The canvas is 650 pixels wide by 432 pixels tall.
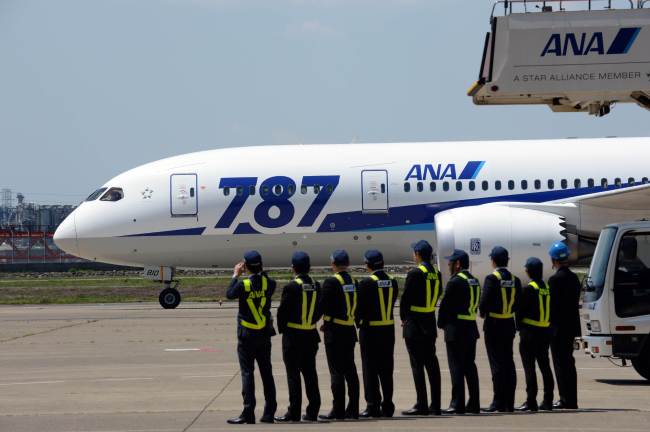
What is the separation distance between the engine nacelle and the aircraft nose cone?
9698mm

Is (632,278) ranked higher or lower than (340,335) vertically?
higher

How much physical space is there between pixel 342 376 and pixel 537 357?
92.6 inches

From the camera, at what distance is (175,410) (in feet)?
43.8

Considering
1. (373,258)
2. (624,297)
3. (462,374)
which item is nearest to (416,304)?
(373,258)

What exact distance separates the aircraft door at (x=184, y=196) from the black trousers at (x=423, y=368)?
57.9 ft

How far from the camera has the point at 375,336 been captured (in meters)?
13.1

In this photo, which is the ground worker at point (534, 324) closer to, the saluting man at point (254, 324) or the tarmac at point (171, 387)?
the tarmac at point (171, 387)

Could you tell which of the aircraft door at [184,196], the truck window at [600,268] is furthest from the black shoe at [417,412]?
the aircraft door at [184,196]

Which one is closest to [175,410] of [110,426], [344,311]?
[110,426]

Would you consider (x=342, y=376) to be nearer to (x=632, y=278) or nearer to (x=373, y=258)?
(x=373, y=258)

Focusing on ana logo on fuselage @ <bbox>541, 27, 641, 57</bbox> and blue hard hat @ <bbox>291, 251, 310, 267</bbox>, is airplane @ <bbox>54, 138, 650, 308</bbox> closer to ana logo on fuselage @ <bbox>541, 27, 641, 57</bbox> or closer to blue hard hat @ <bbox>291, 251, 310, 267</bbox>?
ana logo on fuselage @ <bbox>541, 27, 641, 57</bbox>

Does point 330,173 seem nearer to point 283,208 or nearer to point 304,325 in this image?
point 283,208

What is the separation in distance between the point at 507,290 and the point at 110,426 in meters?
4.64

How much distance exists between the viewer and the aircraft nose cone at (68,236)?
30828mm
